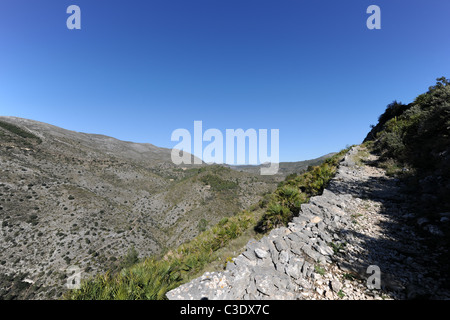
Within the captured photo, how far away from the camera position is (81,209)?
131 ft

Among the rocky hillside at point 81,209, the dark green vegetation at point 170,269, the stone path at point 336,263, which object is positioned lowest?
the rocky hillside at point 81,209

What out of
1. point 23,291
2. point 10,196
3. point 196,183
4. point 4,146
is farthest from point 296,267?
point 4,146

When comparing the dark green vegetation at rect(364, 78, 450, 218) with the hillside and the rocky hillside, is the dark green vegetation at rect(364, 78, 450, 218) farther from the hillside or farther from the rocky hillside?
the rocky hillside

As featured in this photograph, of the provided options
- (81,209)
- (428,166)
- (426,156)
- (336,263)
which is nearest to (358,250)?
(336,263)

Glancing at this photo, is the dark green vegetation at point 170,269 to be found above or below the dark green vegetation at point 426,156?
below

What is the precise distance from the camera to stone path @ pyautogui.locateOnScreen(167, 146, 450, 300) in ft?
10.6

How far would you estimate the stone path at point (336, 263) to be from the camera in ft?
10.6

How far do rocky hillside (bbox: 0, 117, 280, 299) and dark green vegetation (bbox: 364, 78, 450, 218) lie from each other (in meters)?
12.5

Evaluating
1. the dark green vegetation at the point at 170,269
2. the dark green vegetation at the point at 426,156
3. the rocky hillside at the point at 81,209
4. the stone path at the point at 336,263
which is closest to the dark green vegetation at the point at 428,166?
the dark green vegetation at the point at 426,156

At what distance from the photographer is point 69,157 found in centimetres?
6128

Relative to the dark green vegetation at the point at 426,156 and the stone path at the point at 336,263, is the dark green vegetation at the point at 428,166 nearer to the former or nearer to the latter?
the dark green vegetation at the point at 426,156

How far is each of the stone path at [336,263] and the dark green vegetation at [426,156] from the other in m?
0.78

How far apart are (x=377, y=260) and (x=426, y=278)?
0.78 meters

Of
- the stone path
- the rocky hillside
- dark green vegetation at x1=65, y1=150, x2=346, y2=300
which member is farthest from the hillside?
the rocky hillside
